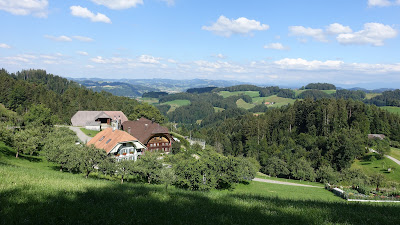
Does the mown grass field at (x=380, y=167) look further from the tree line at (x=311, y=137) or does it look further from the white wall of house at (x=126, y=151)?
the white wall of house at (x=126, y=151)

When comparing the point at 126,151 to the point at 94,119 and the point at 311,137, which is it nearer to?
the point at 94,119

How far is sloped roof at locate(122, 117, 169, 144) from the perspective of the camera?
212 ft

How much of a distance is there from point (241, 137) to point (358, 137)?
50676 millimetres

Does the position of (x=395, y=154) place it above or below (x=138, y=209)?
below

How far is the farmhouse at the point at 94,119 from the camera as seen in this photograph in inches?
3103

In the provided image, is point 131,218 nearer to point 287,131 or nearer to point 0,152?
point 0,152

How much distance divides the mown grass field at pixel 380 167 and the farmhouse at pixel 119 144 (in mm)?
56975

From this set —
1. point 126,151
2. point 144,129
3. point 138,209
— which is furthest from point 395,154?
point 138,209

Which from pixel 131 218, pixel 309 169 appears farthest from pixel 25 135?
pixel 309 169

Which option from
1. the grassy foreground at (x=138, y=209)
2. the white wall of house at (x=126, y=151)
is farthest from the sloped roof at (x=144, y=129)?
the grassy foreground at (x=138, y=209)

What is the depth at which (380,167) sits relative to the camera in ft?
221

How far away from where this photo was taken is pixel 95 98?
121688 millimetres

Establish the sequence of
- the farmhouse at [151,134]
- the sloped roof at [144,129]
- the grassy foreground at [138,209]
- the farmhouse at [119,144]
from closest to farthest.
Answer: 1. the grassy foreground at [138,209]
2. the farmhouse at [119,144]
3. the farmhouse at [151,134]
4. the sloped roof at [144,129]

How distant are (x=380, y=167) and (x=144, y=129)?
66175 mm
